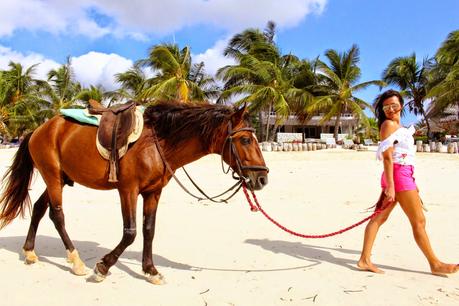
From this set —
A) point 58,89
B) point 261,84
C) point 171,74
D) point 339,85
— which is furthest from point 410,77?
point 58,89

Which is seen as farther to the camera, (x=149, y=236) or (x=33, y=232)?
(x=33, y=232)

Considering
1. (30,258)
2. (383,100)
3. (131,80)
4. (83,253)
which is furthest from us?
(131,80)

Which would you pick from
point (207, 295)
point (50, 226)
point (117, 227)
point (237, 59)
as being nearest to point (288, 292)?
point (207, 295)

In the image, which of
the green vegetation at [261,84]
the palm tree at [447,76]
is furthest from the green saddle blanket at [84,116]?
the palm tree at [447,76]

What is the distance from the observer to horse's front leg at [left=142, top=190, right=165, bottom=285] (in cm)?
383

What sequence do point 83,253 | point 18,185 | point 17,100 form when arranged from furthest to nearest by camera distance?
point 17,100
point 18,185
point 83,253

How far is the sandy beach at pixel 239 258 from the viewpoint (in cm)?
345

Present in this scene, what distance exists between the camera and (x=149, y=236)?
13.2 feet

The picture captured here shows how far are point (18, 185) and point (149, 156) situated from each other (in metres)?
2.30

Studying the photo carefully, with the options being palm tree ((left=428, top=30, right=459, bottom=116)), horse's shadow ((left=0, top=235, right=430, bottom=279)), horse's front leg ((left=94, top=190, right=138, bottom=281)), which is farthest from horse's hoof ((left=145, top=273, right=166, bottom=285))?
palm tree ((left=428, top=30, right=459, bottom=116))

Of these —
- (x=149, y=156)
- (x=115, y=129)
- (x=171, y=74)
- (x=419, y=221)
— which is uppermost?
(x=171, y=74)

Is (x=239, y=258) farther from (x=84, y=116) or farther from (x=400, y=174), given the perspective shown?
(x=84, y=116)

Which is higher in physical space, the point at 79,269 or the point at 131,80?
the point at 131,80

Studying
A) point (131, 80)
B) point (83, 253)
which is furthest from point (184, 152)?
point (131, 80)
